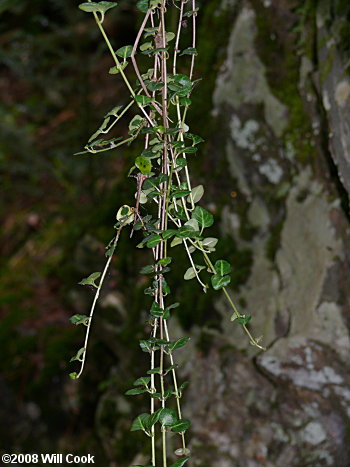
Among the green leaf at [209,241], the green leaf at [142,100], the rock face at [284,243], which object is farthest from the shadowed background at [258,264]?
the green leaf at [142,100]

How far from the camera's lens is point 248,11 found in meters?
2.09

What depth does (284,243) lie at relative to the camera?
79.4 inches

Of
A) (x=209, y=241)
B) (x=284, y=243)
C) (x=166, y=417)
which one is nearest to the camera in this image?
(x=166, y=417)

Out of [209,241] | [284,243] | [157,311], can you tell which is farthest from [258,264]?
[157,311]

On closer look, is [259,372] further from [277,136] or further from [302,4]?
[302,4]

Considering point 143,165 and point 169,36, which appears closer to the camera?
point 143,165

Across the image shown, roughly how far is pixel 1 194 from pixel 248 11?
3786 millimetres

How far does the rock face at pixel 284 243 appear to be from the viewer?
182cm

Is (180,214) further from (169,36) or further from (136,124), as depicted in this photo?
(169,36)

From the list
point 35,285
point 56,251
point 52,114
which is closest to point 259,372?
point 35,285

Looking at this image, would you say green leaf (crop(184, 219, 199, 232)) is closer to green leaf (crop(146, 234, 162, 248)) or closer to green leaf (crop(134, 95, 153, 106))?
green leaf (crop(146, 234, 162, 248))

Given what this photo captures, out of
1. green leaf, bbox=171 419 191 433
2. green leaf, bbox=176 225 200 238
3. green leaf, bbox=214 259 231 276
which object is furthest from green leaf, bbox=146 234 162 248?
green leaf, bbox=171 419 191 433

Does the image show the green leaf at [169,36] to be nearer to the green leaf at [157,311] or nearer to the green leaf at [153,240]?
the green leaf at [153,240]

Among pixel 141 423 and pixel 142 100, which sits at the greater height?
pixel 142 100
